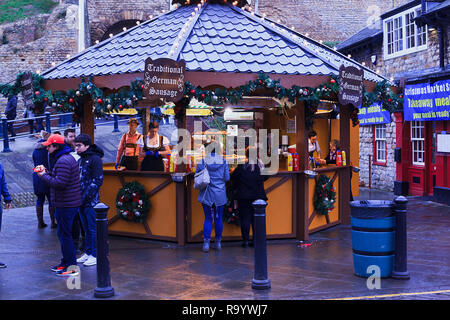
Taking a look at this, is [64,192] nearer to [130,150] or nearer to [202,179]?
[202,179]

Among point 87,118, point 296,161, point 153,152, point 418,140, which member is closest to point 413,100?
point 418,140

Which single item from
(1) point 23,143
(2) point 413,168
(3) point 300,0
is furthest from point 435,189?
(3) point 300,0

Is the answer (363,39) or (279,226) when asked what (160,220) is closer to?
(279,226)

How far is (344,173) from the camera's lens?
36.6 feet

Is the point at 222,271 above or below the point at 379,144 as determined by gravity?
below

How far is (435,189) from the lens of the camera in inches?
583

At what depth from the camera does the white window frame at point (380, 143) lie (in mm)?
18609

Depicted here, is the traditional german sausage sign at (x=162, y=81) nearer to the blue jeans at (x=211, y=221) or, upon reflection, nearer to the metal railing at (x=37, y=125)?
the blue jeans at (x=211, y=221)

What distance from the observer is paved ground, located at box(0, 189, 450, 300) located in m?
6.19

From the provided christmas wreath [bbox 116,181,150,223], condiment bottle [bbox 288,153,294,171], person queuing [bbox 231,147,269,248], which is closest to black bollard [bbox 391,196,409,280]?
person queuing [bbox 231,147,269,248]

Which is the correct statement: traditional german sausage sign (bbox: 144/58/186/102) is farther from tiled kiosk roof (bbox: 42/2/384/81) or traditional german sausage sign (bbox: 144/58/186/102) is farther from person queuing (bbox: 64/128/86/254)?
person queuing (bbox: 64/128/86/254)

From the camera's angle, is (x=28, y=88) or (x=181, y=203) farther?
(x=28, y=88)

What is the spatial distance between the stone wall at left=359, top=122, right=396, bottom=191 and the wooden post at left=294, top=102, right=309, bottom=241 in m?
9.09

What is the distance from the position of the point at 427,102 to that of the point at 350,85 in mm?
6749
